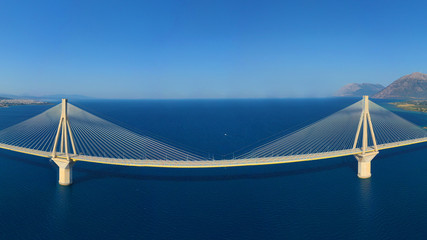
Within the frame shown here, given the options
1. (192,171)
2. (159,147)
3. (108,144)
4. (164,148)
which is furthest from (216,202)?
(108,144)

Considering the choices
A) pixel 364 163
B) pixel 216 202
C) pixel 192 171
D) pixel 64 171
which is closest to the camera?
pixel 216 202

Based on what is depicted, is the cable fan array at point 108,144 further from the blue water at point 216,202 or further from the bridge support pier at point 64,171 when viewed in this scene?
the blue water at point 216,202

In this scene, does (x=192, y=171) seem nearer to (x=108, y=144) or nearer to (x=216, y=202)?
(x=216, y=202)

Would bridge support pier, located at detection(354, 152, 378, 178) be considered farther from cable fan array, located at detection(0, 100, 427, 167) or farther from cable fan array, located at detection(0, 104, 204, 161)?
cable fan array, located at detection(0, 104, 204, 161)

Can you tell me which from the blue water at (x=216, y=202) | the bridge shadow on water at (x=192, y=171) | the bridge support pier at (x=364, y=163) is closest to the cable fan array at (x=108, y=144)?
the bridge shadow on water at (x=192, y=171)

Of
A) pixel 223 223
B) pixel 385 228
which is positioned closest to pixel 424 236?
pixel 385 228

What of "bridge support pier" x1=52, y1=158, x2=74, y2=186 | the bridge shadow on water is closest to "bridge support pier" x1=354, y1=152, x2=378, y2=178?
the bridge shadow on water
